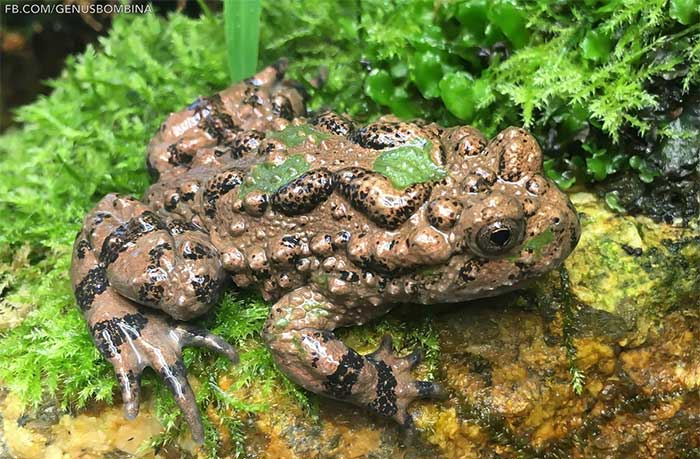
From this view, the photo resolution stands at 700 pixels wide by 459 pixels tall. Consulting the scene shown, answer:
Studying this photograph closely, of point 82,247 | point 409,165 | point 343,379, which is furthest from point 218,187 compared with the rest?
point 343,379

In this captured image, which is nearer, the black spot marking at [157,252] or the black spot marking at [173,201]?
the black spot marking at [157,252]

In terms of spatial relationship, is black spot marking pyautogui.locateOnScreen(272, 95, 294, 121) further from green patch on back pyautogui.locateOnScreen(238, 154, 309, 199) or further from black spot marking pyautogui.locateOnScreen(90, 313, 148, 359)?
black spot marking pyautogui.locateOnScreen(90, 313, 148, 359)

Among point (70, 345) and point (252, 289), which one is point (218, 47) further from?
point (70, 345)

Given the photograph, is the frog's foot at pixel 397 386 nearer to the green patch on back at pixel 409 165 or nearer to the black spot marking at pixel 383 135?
the green patch on back at pixel 409 165

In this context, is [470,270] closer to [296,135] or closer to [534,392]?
[534,392]

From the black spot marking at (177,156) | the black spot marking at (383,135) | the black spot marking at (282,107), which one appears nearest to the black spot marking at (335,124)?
the black spot marking at (383,135)

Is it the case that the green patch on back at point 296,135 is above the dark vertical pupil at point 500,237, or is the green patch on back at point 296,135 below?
above
